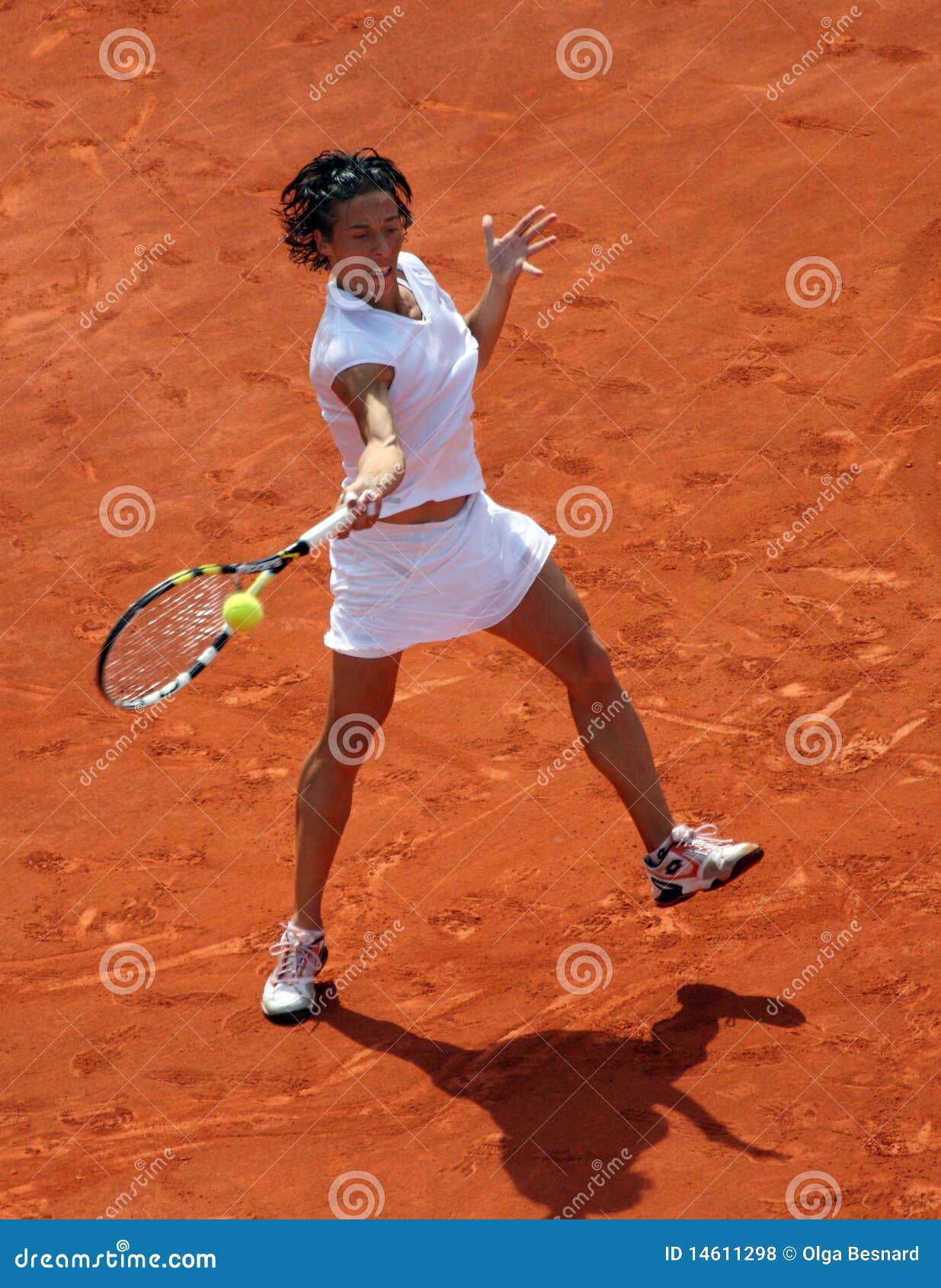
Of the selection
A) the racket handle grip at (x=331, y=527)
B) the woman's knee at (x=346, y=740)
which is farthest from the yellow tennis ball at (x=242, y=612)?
the woman's knee at (x=346, y=740)

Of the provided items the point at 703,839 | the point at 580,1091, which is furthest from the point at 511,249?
the point at 580,1091

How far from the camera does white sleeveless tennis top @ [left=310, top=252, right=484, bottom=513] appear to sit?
384 cm

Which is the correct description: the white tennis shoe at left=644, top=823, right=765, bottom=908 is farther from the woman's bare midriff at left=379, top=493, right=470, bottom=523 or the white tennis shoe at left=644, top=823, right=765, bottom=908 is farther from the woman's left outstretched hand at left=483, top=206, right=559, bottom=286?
the woman's left outstretched hand at left=483, top=206, right=559, bottom=286

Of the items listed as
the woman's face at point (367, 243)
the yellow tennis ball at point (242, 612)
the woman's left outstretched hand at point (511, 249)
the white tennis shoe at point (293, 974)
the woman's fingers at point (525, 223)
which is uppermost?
the woman's face at point (367, 243)

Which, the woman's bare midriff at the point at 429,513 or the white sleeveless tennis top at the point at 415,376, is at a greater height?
the white sleeveless tennis top at the point at 415,376

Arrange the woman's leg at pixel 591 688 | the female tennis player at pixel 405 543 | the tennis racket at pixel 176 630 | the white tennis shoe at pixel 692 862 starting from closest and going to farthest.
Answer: the tennis racket at pixel 176 630 → the female tennis player at pixel 405 543 → the woman's leg at pixel 591 688 → the white tennis shoe at pixel 692 862

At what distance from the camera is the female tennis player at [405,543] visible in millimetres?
3861

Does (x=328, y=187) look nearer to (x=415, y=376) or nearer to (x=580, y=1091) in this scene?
(x=415, y=376)

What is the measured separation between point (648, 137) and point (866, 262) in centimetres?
186

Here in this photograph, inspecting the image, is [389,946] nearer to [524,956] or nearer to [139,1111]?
[524,956]

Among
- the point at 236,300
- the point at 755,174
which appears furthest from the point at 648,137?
the point at 236,300

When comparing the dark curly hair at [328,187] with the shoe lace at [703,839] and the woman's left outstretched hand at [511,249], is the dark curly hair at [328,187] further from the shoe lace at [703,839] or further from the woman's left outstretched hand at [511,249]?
the shoe lace at [703,839]

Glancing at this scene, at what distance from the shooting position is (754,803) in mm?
4980

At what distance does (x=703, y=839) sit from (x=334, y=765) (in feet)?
3.56
